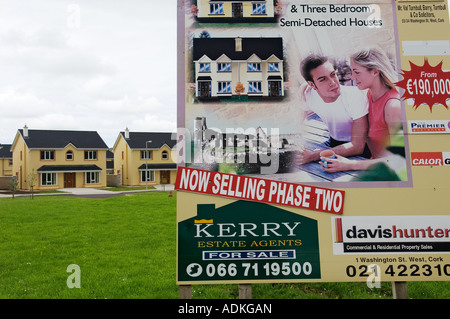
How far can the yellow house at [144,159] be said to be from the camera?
4375cm

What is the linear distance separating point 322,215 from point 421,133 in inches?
70.7

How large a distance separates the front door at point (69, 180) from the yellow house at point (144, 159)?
7810 millimetres

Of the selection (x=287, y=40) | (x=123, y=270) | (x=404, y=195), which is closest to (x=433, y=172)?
(x=404, y=195)

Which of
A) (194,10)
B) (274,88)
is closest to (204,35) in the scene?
(194,10)

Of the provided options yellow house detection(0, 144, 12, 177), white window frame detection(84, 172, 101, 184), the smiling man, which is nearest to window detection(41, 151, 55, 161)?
white window frame detection(84, 172, 101, 184)

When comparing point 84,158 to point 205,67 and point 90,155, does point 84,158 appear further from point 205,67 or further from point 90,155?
point 205,67

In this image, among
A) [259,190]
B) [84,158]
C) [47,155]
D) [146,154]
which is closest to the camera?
[259,190]

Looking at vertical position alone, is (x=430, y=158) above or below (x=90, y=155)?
below

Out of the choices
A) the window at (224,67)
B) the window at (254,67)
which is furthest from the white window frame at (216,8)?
the window at (254,67)

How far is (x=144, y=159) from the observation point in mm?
44719

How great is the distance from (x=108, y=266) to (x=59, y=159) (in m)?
38.2

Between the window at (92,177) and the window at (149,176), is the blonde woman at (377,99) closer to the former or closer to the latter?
the window at (92,177)
